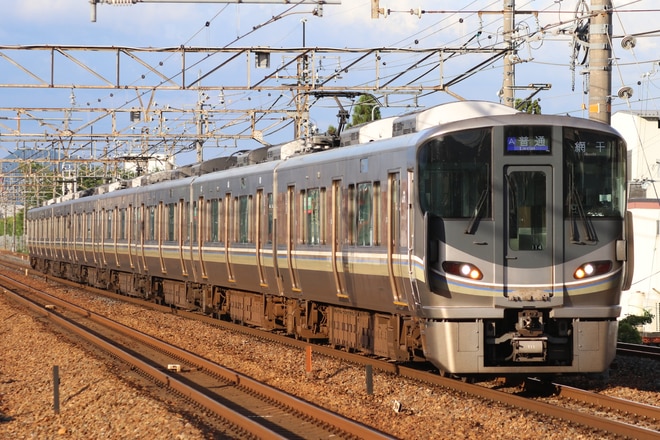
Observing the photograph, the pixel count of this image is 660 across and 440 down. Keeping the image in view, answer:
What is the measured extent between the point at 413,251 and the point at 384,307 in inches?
65.2

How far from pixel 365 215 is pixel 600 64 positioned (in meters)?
3.83

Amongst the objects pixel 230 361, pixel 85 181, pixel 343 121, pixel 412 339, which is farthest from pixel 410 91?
pixel 85 181

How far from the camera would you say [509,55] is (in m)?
24.0

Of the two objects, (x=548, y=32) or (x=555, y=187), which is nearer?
(x=555, y=187)

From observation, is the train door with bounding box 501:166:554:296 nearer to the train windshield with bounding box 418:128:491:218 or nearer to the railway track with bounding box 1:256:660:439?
the train windshield with bounding box 418:128:491:218

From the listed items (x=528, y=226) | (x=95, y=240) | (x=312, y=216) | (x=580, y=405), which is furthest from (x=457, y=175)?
(x=95, y=240)

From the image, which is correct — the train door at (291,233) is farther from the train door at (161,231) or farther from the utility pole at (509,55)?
the train door at (161,231)

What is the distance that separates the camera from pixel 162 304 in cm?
2955

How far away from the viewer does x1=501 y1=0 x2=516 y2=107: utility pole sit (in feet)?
76.5

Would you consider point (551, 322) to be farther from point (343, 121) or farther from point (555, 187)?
point (343, 121)

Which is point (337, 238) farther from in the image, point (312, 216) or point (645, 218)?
point (645, 218)

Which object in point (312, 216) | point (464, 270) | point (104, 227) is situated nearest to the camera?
point (464, 270)

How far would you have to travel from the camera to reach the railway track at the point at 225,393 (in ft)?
34.1

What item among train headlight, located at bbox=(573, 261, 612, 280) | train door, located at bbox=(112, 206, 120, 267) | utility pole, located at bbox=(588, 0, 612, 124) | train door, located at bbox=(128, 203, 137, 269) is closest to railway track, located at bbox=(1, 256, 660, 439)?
train headlight, located at bbox=(573, 261, 612, 280)
